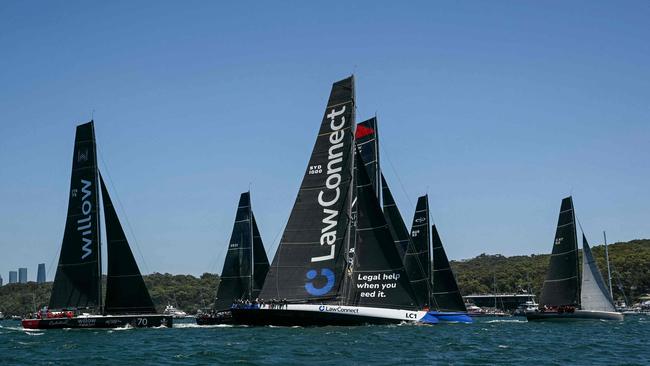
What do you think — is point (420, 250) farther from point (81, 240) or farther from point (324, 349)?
point (324, 349)

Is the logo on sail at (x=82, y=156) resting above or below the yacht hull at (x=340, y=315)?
above

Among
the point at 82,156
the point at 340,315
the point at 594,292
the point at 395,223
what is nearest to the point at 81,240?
the point at 82,156

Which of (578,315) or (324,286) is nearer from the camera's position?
(324,286)

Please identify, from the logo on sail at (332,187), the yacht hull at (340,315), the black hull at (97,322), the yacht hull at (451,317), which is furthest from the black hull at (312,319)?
the yacht hull at (451,317)

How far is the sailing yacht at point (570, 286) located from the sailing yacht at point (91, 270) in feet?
121

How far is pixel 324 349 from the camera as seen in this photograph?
108ft

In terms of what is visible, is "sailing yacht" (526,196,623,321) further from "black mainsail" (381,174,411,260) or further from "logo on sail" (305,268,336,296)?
"logo on sail" (305,268,336,296)

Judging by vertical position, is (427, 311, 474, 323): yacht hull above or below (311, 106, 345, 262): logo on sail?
below

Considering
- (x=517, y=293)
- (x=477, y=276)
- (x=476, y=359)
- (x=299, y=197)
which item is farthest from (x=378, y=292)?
(x=477, y=276)

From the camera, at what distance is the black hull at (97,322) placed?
→ 49.7m

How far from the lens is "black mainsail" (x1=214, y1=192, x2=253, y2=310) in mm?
68688

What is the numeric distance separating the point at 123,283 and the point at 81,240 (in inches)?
166

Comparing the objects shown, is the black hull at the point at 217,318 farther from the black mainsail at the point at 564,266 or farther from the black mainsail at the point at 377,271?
the black mainsail at the point at 564,266

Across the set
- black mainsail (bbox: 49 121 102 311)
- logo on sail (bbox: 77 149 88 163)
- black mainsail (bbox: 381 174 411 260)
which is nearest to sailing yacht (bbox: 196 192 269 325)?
black mainsail (bbox: 381 174 411 260)
